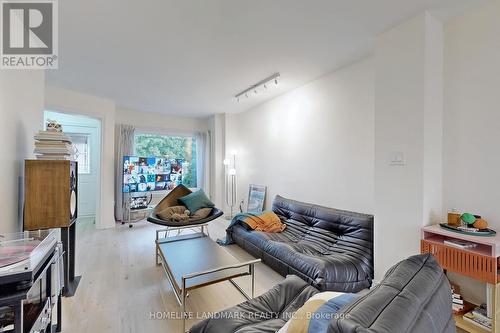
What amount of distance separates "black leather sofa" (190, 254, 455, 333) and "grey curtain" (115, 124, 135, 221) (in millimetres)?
4646

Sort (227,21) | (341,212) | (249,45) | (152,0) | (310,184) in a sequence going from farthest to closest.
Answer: (310,184) → (341,212) → (249,45) → (227,21) → (152,0)

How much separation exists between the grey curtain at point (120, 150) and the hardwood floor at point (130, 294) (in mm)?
1588

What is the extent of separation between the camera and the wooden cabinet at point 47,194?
1898 mm

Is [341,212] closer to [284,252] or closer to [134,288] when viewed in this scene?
[284,252]

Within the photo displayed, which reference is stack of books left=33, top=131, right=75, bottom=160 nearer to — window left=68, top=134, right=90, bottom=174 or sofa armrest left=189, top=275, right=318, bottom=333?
sofa armrest left=189, top=275, right=318, bottom=333

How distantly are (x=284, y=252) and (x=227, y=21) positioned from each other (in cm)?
248

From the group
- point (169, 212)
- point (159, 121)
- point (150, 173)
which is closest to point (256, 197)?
point (169, 212)

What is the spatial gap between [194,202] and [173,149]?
2731 millimetres

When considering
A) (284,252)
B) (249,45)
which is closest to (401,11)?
(249,45)

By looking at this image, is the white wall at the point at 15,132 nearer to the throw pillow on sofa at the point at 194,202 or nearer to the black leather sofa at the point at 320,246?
the throw pillow on sofa at the point at 194,202

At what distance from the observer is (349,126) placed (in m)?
3.03

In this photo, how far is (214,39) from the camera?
2416mm

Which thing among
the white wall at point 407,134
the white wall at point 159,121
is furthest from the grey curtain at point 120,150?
the white wall at point 407,134

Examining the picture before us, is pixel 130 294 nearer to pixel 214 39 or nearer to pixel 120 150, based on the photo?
pixel 214 39
